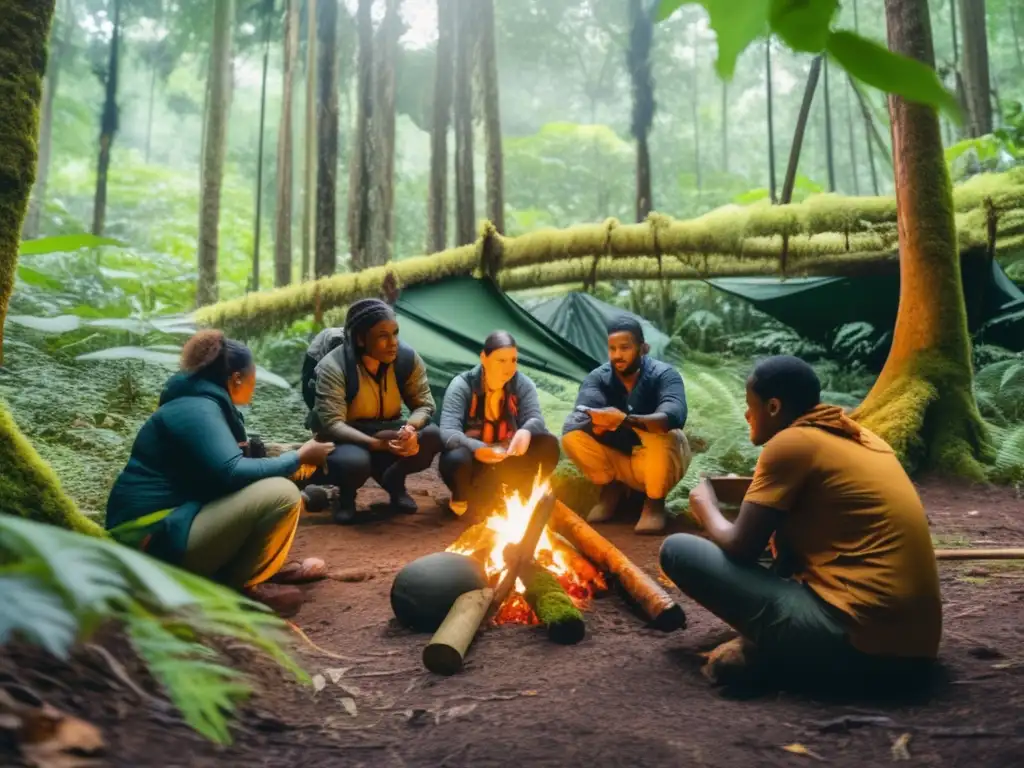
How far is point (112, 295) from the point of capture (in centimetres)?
817

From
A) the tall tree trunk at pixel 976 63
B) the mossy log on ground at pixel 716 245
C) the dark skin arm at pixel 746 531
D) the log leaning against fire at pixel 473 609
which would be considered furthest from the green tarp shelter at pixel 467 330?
the tall tree trunk at pixel 976 63

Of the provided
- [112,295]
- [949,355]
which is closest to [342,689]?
[949,355]

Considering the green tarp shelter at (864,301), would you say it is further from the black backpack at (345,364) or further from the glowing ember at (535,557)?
the glowing ember at (535,557)

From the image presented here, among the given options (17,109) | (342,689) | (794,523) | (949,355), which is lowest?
(342,689)

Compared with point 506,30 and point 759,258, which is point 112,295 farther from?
point 506,30

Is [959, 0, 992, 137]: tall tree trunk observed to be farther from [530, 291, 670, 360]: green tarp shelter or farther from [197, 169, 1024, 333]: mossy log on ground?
[530, 291, 670, 360]: green tarp shelter

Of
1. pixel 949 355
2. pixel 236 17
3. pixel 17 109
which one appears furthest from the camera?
pixel 236 17

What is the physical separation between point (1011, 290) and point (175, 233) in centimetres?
1985

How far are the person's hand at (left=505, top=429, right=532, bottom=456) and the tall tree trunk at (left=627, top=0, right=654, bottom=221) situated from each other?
7.87 metres

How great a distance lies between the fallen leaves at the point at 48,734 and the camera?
119 cm

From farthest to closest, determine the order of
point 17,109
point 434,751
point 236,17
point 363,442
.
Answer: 1. point 236,17
2. point 363,442
3. point 17,109
4. point 434,751

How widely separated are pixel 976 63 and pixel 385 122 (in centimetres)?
1039

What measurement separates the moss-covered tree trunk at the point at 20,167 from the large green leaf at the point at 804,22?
2.61 meters

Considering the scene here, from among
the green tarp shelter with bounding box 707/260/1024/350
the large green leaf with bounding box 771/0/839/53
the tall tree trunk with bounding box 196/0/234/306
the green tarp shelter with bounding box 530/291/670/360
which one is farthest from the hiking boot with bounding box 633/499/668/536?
the tall tree trunk with bounding box 196/0/234/306
